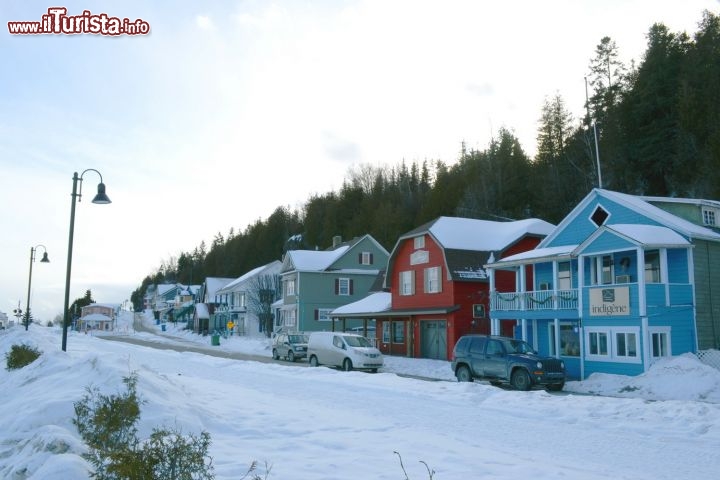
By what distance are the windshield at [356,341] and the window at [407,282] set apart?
1023 centimetres

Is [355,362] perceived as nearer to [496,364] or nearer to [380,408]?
[496,364]

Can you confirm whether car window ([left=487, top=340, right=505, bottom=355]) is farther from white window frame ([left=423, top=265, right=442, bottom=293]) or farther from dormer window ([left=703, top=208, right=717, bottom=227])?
white window frame ([left=423, top=265, right=442, bottom=293])

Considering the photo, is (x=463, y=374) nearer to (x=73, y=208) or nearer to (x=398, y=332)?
(x=73, y=208)

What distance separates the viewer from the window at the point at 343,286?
2307 inches

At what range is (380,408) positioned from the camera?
15.2 m

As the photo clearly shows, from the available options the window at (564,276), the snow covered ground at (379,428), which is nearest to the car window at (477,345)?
the snow covered ground at (379,428)

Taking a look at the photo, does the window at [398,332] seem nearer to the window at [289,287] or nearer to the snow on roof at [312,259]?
the snow on roof at [312,259]

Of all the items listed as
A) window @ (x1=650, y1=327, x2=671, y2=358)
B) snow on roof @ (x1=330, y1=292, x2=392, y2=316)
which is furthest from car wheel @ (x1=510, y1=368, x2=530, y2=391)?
snow on roof @ (x1=330, y1=292, x2=392, y2=316)

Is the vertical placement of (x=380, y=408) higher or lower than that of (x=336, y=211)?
lower

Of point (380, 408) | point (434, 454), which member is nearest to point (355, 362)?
point (380, 408)

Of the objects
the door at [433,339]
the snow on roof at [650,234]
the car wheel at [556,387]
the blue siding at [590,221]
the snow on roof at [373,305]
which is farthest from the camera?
the snow on roof at [373,305]

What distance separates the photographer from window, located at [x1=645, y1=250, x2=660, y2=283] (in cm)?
2597

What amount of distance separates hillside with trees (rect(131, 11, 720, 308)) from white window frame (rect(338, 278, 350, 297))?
15179mm

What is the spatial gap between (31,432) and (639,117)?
169 ft
